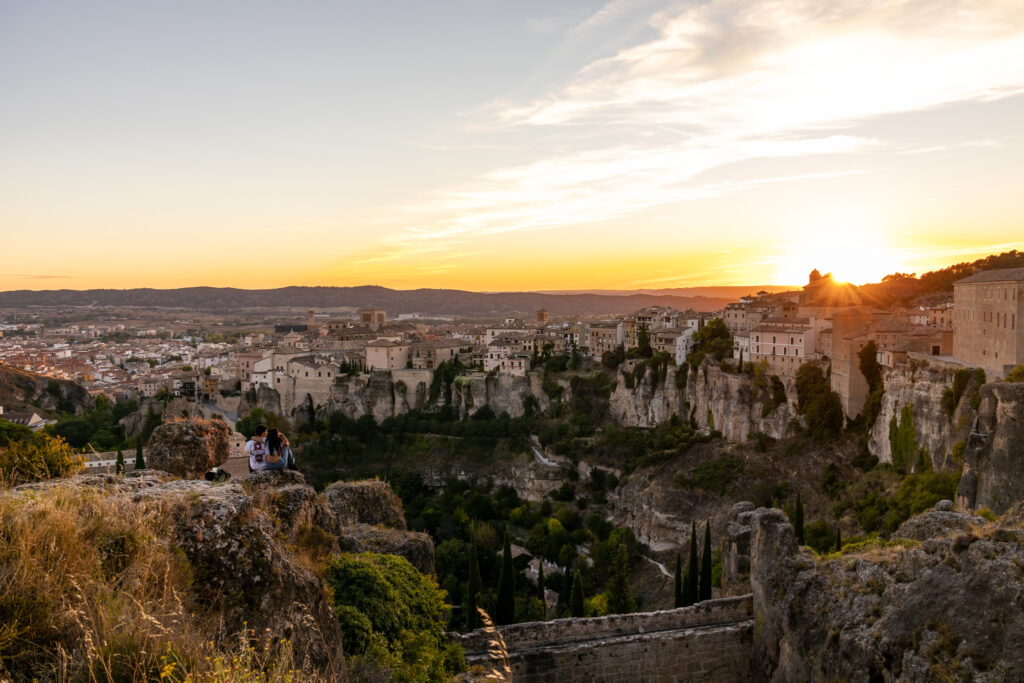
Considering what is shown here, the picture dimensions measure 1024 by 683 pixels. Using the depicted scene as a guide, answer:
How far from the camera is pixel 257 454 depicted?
771 centimetres

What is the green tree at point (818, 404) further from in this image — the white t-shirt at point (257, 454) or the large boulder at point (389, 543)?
the white t-shirt at point (257, 454)

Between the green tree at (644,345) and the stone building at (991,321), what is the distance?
64.3ft

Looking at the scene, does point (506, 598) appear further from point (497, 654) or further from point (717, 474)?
point (717, 474)

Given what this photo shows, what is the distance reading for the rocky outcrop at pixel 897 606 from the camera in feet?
21.9

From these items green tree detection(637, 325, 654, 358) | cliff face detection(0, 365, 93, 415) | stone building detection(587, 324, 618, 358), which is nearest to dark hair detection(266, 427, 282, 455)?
green tree detection(637, 325, 654, 358)

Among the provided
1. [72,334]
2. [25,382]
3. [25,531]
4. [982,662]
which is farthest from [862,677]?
[72,334]

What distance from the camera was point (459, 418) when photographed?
48469 mm

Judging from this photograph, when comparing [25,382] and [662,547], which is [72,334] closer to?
[25,382]

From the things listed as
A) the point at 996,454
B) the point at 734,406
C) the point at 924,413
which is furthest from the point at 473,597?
the point at 734,406

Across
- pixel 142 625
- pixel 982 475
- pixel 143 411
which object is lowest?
pixel 143 411

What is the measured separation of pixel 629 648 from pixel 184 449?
22.7 ft

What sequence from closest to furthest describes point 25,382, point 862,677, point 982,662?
point 982,662
point 862,677
point 25,382

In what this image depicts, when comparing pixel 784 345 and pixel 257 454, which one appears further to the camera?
pixel 784 345

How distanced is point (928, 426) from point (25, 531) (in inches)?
1015
